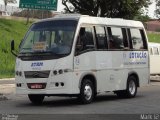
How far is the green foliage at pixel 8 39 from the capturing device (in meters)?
35.0

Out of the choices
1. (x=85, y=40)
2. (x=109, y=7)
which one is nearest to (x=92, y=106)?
(x=85, y=40)

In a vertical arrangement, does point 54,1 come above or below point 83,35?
above

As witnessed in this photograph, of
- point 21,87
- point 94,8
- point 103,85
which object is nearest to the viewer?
point 21,87

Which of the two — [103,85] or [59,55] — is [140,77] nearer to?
[103,85]

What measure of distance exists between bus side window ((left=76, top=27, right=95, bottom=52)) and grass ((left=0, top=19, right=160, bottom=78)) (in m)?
14.6

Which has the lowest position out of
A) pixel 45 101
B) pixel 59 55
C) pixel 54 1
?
pixel 45 101

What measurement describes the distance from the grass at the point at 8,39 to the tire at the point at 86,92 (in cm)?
1465

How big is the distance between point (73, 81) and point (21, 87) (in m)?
1.67

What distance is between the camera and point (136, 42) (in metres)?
20.0

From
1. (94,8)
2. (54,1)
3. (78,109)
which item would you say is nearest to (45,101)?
(78,109)

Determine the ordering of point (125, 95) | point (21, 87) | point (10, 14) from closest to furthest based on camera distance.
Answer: point (21, 87), point (125, 95), point (10, 14)

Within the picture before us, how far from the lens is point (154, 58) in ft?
104

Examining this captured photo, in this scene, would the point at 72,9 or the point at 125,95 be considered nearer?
the point at 125,95

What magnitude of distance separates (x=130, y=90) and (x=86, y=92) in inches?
124
